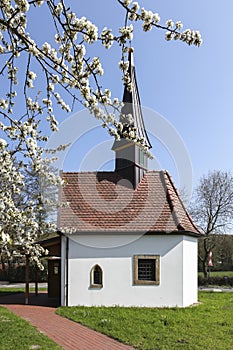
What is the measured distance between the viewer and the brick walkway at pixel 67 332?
377 inches

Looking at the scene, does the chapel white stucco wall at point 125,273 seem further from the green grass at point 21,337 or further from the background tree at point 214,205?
the background tree at point 214,205

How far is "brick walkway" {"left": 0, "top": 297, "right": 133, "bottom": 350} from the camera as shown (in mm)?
9578

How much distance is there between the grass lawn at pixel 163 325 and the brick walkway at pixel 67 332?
1.01ft

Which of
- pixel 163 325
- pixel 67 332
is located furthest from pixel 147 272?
pixel 67 332

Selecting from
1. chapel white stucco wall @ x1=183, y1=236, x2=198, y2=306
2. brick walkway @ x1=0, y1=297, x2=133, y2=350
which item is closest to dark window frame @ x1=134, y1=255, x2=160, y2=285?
chapel white stucco wall @ x1=183, y1=236, x2=198, y2=306

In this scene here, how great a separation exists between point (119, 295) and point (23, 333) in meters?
6.41

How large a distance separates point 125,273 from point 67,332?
18.4 ft

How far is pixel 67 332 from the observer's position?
438 inches

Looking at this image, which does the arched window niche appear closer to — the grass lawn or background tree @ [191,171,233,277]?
the grass lawn

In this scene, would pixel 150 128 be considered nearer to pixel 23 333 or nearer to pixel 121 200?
pixel 121 200

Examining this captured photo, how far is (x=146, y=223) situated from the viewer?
1716 cm

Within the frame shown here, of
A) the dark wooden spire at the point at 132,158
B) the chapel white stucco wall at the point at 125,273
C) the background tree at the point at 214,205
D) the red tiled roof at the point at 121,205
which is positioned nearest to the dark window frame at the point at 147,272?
the chapel white stucco wall at the point at 125,273

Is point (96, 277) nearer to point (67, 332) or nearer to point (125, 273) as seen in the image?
point (125, 273)

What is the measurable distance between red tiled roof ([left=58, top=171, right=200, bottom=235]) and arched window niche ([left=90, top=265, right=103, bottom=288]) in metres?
1.53
